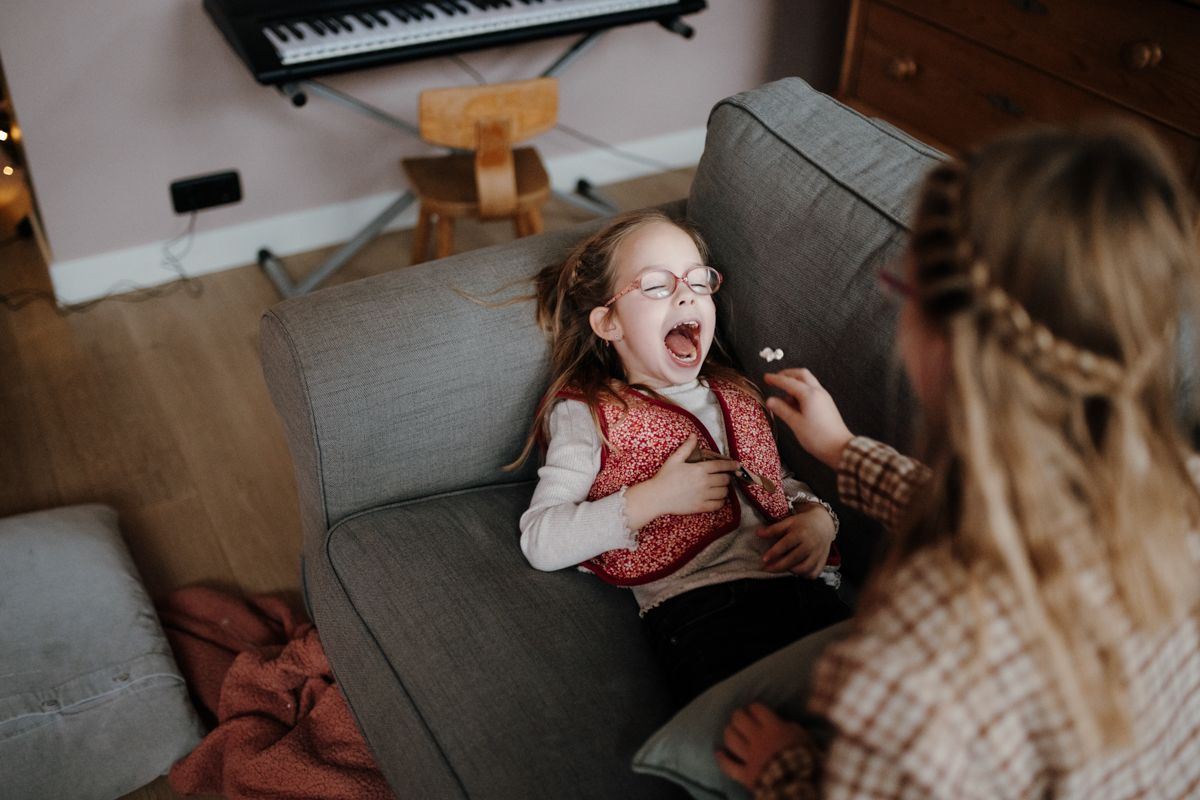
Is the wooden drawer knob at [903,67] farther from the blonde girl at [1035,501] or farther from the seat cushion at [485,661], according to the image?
the blonde girl at [1035,501]

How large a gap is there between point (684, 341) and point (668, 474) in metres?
0.23

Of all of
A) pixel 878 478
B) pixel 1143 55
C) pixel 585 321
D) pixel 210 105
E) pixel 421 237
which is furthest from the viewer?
pixel 421 237

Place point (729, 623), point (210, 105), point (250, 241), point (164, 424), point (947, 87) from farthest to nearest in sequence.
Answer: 1. point (250, 241)
2. point (210, 105)
3. point (947, 87)
4. point (164, 424)
5. point (729, 623)

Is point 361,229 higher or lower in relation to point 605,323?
lower

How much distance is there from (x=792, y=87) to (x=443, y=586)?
87 centimetres

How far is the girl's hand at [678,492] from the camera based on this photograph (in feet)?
4.31

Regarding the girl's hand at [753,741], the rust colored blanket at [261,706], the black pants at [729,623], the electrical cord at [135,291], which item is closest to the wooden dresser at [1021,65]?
the black pants at [729,623]

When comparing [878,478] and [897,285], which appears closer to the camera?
[897,285]

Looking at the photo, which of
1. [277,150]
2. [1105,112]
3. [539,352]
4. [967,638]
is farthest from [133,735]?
[1105,112]

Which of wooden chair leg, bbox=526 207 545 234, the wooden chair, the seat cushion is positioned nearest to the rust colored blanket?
the seat cushion

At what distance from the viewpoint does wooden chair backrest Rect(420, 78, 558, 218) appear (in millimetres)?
2318

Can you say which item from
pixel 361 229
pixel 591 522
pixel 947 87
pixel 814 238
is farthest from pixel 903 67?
pixel 591 522

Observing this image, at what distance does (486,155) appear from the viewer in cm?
238

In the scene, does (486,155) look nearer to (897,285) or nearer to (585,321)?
(585,321)
